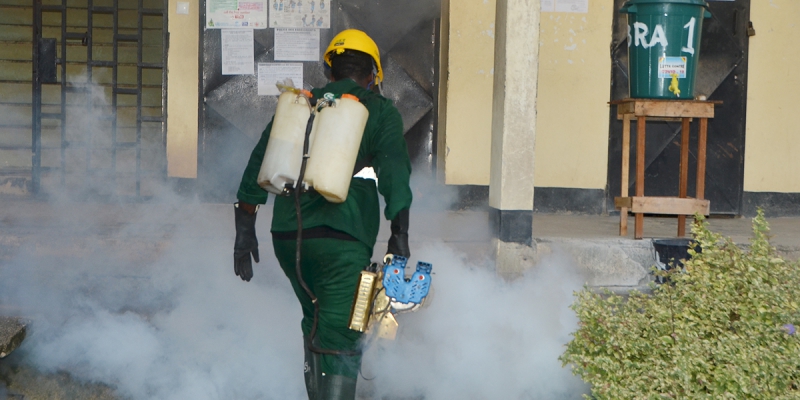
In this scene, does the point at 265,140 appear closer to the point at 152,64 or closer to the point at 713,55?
the point at 152,64

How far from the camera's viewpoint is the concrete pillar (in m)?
5.59

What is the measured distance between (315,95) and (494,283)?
237 centimetres

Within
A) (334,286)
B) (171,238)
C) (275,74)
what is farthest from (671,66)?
(171,238)

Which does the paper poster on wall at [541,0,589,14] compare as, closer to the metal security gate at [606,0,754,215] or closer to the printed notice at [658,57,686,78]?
the metal security gate at [606,0,754,215]

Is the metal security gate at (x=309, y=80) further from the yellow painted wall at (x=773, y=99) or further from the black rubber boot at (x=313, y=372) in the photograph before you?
the black rubber boot at (x=313, y=372)

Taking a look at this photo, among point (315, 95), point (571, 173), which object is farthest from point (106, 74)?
point (315, 95)

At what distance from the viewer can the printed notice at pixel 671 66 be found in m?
5.57

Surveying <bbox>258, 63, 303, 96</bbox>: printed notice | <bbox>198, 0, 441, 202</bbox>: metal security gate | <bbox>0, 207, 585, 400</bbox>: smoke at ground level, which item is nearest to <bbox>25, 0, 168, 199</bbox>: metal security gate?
<bbox>198, 0, 441, 202</bbox>: metal security gate

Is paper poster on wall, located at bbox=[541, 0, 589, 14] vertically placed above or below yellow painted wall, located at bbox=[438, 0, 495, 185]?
above

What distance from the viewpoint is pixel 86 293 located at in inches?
211

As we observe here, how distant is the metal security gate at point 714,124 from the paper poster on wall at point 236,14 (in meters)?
3.29

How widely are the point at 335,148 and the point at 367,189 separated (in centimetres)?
40

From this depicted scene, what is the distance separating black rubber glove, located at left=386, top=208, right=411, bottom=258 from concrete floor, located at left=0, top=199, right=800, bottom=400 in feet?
6.29

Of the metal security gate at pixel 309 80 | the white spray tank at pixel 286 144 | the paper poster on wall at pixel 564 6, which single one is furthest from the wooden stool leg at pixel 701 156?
the white spray tank at pixel 286 144
